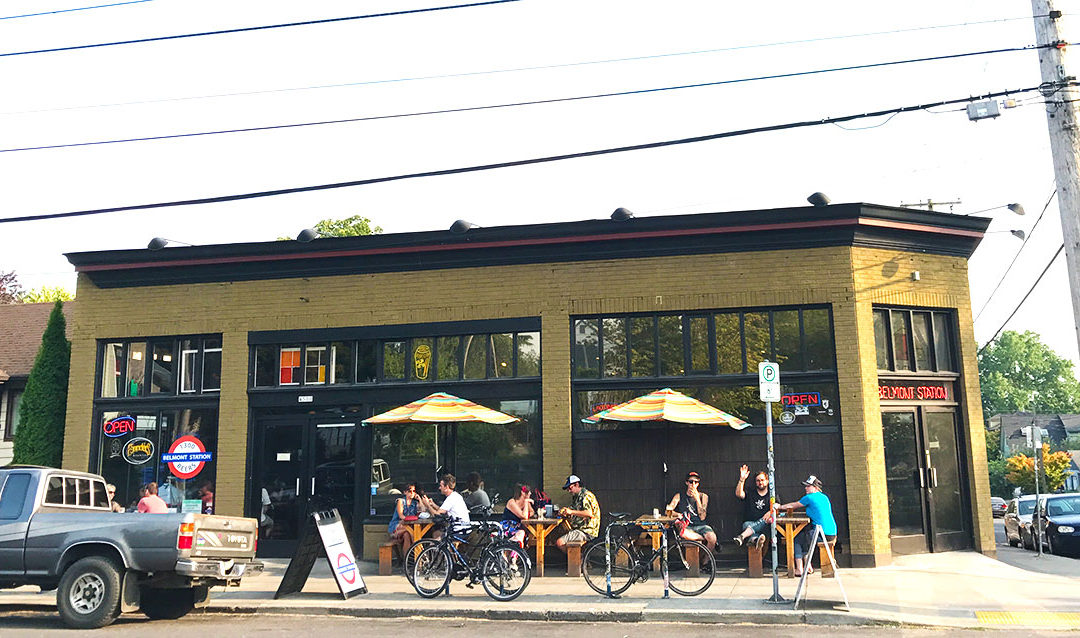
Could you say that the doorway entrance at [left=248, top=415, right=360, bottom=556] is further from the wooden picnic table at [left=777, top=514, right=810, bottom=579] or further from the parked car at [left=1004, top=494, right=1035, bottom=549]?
the parked car at [left=1004, top=494, right=1035, bottom=549]

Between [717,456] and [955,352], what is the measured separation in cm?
491

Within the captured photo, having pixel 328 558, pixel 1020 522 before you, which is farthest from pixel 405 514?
pixel 1020 522

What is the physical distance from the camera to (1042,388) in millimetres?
104250

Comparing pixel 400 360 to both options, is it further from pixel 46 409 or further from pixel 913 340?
pixel 913 340

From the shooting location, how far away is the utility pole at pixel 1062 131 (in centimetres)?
1078

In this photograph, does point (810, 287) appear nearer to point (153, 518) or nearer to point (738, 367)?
point (738, 367)

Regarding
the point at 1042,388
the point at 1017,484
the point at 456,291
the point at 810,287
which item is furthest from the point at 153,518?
the point at 1042,388

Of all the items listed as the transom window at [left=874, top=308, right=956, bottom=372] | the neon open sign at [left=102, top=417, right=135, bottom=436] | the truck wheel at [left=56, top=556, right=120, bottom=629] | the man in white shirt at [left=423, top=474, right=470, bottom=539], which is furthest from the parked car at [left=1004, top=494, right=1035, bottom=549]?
the neon open sign at [left=102, top=417, right=135, bottom=436]

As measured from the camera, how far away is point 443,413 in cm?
1486

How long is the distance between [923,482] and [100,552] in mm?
12685

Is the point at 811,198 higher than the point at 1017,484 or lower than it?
higher

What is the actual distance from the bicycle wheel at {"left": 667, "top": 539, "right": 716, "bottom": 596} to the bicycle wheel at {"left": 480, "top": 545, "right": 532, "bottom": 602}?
2.06 meters

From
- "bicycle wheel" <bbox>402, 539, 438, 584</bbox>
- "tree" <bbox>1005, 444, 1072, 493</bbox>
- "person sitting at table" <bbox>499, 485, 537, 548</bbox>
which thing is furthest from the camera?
"tree" <bbox>1005, 444, 1072, 493</bbox>

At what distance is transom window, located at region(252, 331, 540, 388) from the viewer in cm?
1639
